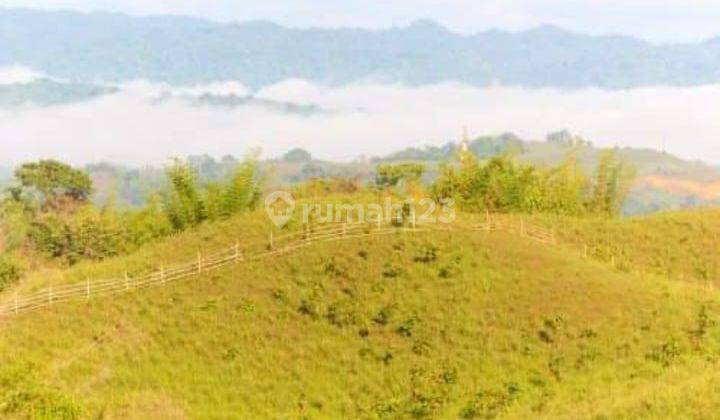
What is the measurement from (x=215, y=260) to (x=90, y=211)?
137ft

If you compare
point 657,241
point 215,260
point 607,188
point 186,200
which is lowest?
point 657,241

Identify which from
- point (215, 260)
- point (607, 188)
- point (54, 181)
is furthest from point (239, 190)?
point (54, 181)

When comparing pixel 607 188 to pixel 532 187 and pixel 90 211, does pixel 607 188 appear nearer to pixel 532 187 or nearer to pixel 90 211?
pixel 532 187

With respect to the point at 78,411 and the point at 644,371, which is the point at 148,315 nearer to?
the point at 78,411

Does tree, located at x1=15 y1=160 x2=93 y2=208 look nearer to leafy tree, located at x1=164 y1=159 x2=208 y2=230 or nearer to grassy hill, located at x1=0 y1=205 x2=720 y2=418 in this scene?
leafy tree, located at x1=164 y1=159 x2=208 y2=230

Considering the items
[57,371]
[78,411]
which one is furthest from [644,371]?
[57,371]

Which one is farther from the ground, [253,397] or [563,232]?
[563,232]

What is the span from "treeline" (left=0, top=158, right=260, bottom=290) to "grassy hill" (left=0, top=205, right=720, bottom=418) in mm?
11480

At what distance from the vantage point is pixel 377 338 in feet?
111

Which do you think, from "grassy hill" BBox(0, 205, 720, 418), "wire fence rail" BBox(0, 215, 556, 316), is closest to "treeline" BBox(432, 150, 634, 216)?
"wire fence rail" BBox(0, 215, 556, 316)

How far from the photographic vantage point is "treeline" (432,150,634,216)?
62013mm

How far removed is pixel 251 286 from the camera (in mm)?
38188

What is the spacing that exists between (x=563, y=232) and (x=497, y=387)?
856 inches

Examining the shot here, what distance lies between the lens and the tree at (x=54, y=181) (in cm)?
9669
